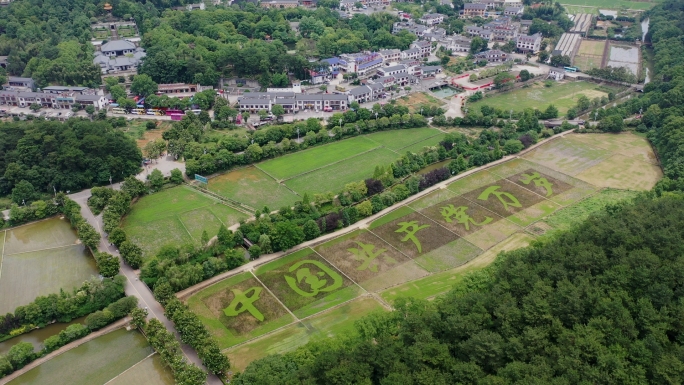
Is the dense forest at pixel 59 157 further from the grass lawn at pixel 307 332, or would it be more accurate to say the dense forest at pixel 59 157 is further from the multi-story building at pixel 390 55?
the multi-story building at pixel 390 55

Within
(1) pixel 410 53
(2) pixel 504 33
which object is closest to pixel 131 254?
(1) pixel 410 53

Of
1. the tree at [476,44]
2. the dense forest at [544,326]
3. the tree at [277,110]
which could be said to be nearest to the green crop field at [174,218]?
the tree at [277,110]

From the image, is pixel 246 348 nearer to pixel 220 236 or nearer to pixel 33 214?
pixel 220 236

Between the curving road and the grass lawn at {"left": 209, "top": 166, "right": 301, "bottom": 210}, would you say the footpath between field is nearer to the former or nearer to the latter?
the curving road

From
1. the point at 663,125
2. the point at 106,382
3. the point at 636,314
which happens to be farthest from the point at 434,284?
the point at 663,125

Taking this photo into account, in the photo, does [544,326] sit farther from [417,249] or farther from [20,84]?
[20,84]

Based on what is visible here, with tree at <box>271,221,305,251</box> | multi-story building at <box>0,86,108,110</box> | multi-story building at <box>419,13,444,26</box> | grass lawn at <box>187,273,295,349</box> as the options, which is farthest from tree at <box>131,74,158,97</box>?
multi-story building at <box>419,13,444,26</box>
